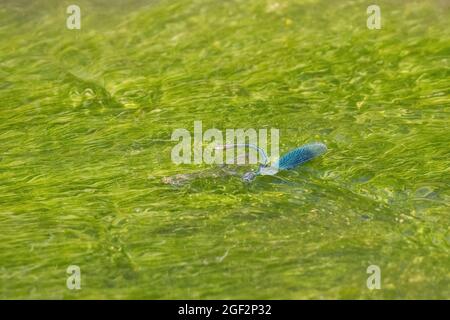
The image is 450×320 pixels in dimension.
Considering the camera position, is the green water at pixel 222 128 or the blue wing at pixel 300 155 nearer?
the green water at pixel 222 128

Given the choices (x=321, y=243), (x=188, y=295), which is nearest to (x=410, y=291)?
(x=321, y=243)

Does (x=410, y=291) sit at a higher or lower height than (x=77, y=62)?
lower

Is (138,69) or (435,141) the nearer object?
(435,141)

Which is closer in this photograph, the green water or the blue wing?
the green water

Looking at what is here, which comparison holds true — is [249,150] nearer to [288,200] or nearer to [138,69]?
[288,200]

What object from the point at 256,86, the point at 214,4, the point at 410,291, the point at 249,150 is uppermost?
the point at 214,4
